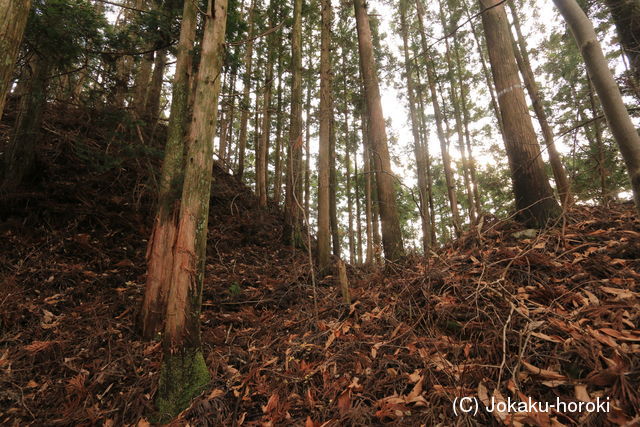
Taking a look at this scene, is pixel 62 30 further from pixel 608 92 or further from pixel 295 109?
pixel 608 92

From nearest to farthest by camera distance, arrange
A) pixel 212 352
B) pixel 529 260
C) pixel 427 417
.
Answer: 1. pixel 427 417
2. pixel 529 260
3. pixel 212 352

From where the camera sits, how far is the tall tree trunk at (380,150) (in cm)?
523

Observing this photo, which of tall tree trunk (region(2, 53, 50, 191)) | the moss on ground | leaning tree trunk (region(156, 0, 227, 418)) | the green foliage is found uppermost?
the green foliage

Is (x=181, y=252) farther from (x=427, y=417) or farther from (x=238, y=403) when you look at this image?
(x=427, y=417)

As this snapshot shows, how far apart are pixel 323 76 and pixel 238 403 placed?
22.4 ft

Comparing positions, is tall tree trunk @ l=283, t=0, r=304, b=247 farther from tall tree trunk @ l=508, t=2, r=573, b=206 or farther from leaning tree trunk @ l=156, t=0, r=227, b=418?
tall tree trunk @ l=508, t=2, r=573, b=206

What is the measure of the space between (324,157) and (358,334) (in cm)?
442

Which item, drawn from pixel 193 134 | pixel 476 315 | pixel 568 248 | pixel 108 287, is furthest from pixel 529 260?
pixel 108 287

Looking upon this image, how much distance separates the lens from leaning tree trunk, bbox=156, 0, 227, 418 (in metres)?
2.56

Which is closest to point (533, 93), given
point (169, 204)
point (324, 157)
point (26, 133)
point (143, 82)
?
point (324, 157)

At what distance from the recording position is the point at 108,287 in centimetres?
430

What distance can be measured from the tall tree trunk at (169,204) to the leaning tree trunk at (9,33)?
152 cm

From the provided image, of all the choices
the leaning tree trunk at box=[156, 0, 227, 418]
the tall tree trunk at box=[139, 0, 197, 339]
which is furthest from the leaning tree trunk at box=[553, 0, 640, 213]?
the tall tree trunk at box=[139, 0, 197, 339]

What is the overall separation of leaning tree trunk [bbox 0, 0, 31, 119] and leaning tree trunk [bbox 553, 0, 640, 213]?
343 cm
